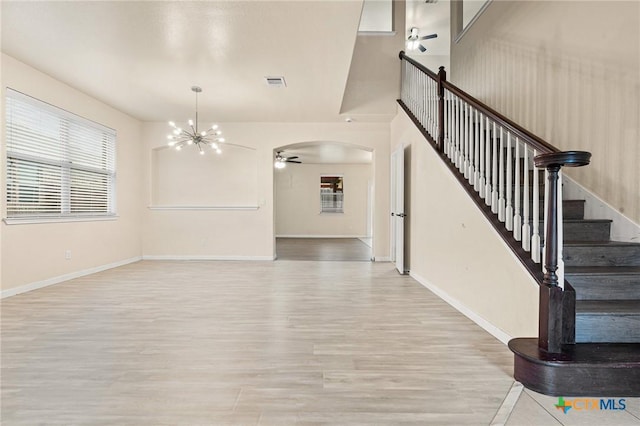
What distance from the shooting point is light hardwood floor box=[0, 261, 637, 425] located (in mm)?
1654

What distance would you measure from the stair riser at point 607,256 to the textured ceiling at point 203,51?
2685mm

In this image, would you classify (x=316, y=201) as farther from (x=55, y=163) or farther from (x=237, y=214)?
(x=55, y=163)

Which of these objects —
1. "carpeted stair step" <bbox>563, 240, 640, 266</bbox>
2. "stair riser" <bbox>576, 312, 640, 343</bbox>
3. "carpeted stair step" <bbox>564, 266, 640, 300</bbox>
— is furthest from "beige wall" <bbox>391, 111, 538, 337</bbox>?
"carpeted stair step" <bbox>563, 240, 640, 266</bbox>

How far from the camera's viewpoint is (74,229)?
4785 mm

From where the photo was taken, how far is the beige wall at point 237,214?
648 centimetres

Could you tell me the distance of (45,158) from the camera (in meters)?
4.34

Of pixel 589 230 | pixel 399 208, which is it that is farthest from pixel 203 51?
pixel 589 230

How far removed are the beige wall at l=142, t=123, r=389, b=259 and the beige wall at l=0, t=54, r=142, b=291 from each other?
0.25m

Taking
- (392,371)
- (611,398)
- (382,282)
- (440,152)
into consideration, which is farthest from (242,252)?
(611,398)

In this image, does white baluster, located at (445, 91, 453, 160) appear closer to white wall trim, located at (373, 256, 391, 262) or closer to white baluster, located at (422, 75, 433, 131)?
white baluster, located at (422, 75, 433, 131)

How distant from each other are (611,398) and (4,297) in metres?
5.51

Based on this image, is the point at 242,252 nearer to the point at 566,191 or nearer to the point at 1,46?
the point at 1,46

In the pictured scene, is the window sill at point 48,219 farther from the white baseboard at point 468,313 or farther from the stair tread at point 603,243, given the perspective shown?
the stair tread at point 603,243

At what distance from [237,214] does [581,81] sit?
5560 mm
